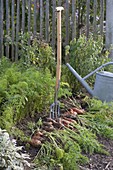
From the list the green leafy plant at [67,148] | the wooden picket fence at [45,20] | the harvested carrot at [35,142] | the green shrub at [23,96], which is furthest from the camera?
the wooden picket fence at [45,20]

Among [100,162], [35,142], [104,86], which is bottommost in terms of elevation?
[100,162]

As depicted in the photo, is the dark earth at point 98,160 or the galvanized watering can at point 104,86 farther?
the galvanized watering can at point 104,86

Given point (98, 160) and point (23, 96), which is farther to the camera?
point (23, 96)

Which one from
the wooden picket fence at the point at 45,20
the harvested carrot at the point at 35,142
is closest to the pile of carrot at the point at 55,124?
the harvested carrot at the point at 35,142

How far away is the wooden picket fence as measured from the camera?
15.9ft

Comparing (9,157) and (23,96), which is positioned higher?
(23,96)

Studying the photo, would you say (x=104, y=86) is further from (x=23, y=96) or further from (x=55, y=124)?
(x=23, y=96)

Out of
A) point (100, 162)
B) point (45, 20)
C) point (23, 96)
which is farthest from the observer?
point (45, 20)

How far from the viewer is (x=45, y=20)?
5133 millimetres

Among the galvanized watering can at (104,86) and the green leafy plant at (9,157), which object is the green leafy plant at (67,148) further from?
the galvanized watering can at (104,86)

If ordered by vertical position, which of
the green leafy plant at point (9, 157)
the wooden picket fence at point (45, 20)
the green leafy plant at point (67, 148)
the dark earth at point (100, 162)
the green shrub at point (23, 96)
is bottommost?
the dark earth at point (100, 162)

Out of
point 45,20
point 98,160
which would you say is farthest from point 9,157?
point 45,20

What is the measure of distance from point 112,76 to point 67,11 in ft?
5.17

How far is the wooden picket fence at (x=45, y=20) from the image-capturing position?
4.86 metres
